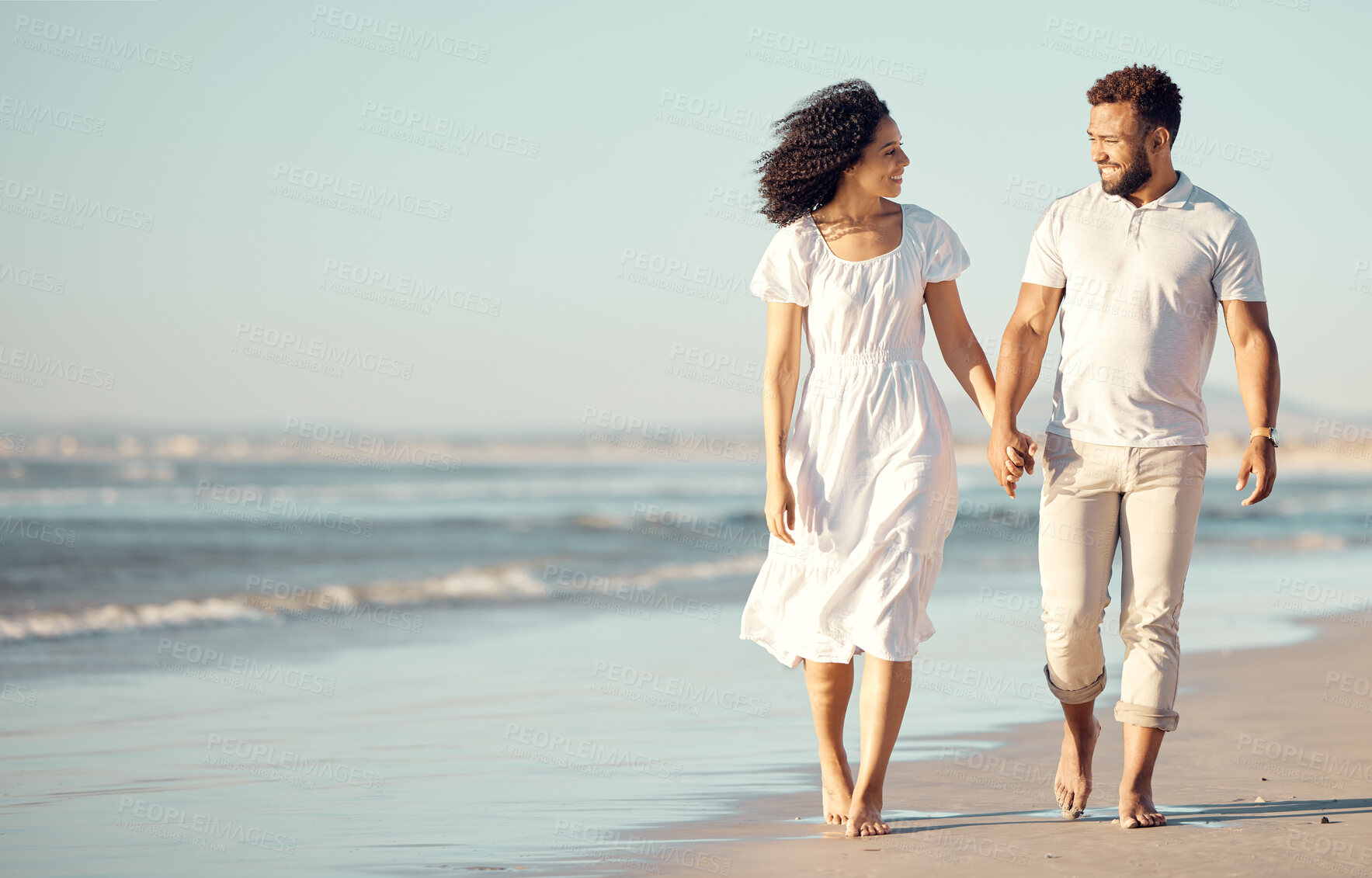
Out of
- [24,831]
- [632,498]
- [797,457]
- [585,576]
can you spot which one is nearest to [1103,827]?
[797,457]

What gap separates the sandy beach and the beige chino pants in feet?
1.15

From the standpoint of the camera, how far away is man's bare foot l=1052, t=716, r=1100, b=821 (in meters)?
3.60

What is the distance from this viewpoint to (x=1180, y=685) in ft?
19.5

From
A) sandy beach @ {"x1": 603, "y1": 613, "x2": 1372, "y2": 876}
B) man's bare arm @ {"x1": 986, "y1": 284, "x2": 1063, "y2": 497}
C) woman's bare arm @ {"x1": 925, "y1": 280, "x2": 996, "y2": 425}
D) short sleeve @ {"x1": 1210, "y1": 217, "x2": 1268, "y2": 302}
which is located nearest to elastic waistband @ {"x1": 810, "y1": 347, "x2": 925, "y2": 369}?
woman's bare arm @ {"x1": 925, "y1": 280, "x2": 996, "y2": 425}

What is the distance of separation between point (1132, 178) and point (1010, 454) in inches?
32.0

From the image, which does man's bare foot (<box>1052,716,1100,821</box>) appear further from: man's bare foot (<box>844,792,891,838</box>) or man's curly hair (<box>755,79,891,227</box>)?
man's curly hair (<box>755,79,891,227</box>)

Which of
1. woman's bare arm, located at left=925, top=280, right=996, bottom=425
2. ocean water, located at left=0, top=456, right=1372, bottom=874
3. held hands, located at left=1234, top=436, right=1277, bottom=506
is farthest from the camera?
ocean water, located at left=0, top=456, right=1372, bottom=874

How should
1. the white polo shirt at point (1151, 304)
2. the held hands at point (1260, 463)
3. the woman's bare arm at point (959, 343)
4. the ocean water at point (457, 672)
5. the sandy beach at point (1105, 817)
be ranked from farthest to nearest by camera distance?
the ocean water at point (457, 672)
the woman's bare arm at point (959, 343)
the white polo shirt at point (1151, 304)
the held hands at point (1260, 463)
the sandy beach at point (1105, 817)

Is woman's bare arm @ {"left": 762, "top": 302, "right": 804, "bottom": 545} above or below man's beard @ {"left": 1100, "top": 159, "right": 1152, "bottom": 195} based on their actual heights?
below

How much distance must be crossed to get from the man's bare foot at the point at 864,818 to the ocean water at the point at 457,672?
0.53 m

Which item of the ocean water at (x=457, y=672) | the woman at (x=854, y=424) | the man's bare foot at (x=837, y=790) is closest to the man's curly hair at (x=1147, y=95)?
the woman at (x=854, y=424)

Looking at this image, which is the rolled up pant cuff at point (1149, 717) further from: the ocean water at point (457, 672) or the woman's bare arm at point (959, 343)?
the ocean water at point (457, 672)

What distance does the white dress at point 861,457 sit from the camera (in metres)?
3.53

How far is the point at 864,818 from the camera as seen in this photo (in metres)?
3.46
